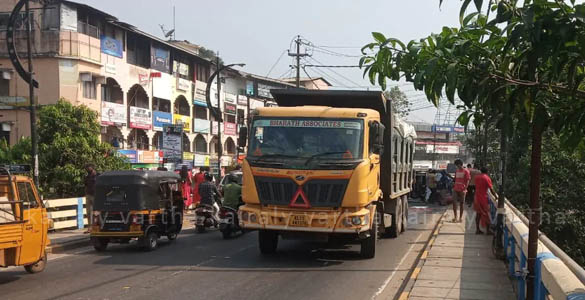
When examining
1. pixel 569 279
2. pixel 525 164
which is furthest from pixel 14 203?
pixel 525 164

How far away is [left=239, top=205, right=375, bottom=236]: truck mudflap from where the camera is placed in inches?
405

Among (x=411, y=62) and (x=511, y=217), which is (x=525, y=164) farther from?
(x=411, y=62)

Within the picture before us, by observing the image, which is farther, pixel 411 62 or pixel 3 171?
pixel 3 171

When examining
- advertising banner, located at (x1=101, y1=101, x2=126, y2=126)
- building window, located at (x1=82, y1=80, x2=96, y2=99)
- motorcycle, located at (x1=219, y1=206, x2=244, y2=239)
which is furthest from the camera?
advertising banner, located at (x1=101, y1=101, x2=126, y2=126)

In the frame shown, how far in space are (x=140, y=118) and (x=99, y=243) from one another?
23734 millimetres

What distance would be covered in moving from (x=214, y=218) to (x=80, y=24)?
19657 millimetres

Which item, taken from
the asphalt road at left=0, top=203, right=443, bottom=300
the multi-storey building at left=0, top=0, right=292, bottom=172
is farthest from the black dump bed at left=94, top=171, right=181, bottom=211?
the multi-storey building at left=0, top=0, right=292, bottom=172

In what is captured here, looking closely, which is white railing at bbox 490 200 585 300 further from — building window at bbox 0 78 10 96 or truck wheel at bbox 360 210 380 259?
building window at bbox 0 78 10 96

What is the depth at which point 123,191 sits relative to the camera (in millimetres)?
12273

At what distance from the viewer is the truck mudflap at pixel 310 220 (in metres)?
10.3

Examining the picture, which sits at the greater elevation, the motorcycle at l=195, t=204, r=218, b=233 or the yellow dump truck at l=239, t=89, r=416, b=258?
the yellow dump truck at l=239, t=89, r=416, b=258

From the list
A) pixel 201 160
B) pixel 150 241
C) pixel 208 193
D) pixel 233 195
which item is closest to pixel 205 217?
pixel 208 193

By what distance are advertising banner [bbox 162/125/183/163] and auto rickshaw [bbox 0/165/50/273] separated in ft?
45.0

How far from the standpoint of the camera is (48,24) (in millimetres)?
29547
